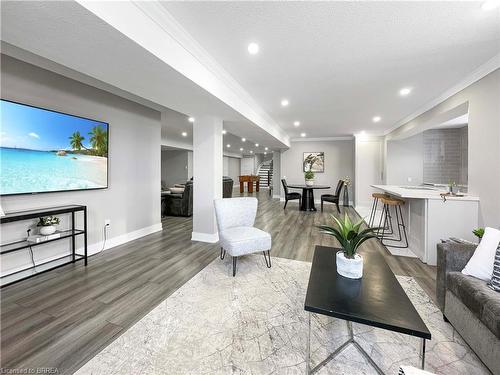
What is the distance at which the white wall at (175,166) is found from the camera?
10906 mm

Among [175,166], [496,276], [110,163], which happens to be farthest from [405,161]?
[175,166]

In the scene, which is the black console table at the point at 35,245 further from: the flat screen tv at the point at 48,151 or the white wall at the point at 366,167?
the white wall at the point at 366,167

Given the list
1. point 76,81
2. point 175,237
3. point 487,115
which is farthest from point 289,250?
point 76,81

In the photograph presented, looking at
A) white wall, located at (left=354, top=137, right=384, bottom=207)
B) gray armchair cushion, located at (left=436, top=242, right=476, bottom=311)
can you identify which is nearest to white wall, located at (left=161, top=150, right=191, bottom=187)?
white wall, located at (left=354, top=137, right=384, bottom=207)

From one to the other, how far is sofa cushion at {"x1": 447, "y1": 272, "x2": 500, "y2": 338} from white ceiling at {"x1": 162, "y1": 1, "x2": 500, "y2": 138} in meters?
2.15

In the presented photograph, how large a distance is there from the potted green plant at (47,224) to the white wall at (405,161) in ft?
25.5

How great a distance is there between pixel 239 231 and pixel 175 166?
9.15 m

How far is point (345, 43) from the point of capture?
2232 mm

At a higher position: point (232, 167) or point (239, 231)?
A: point (232, 167)

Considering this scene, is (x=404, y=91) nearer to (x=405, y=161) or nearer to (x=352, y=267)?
(x=352, y=267)

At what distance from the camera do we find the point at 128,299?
2.15 m

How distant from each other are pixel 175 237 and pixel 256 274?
2.12m

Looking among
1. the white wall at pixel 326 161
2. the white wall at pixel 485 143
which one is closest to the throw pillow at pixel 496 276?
the white wall at pixel 485 143

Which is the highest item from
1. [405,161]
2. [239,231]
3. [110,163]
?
[405,161]
